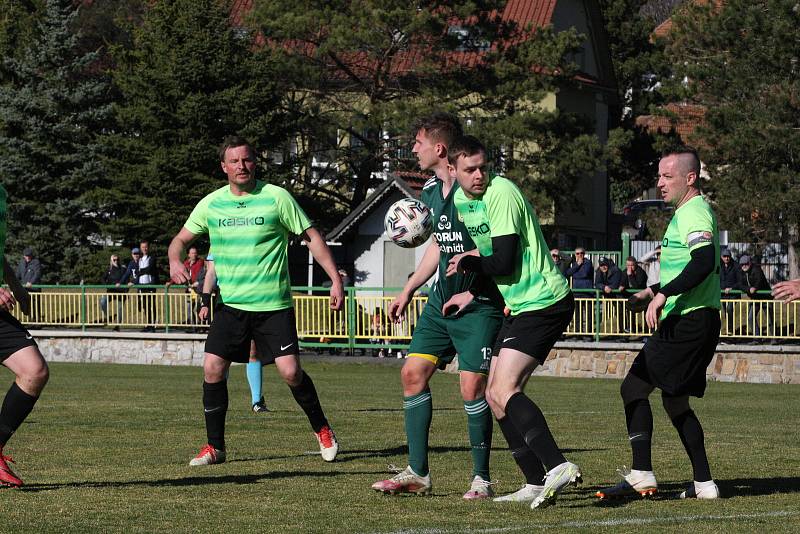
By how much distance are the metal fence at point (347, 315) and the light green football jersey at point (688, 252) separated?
1619 cm

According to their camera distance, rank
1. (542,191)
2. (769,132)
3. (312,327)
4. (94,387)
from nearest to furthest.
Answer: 1. (94,387)
2. (312,327)
3. (769,132)
4. (542,191)

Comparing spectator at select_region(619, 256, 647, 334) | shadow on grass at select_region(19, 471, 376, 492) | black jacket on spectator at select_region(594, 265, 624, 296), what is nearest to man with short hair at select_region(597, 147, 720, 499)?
shadow on grass at select_region(19, 471, 376, 492)

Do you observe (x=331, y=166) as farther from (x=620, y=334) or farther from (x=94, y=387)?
(x=94, y=387)

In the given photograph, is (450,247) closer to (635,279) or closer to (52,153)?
(635,279)

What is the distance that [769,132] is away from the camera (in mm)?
35000

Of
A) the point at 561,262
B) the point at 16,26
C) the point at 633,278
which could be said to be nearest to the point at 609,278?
the point at 633,278

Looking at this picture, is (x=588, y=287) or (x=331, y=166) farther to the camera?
(x=331, y=166)

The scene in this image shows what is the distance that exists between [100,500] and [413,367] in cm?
194

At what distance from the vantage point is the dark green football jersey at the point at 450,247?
26.7 ft

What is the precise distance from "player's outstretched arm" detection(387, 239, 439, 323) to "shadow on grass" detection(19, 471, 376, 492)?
51.9 inches

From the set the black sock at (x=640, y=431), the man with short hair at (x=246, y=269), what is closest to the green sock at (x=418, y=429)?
the black sock at (x=640, y=431)

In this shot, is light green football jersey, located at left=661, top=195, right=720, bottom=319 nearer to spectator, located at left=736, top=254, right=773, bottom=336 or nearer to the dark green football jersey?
the dark green football jersey

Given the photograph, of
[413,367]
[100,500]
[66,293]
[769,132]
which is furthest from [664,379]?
[769,132]

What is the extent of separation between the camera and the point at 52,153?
39.8 m
